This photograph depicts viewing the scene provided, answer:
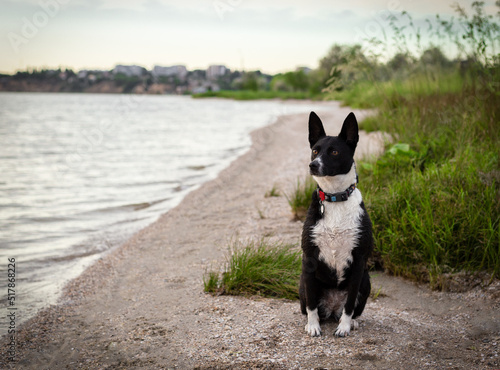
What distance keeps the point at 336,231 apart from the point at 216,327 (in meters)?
1.45

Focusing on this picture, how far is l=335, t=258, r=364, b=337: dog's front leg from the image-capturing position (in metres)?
3.09

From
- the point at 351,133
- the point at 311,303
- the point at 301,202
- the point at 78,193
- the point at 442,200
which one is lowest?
the point at 78,193

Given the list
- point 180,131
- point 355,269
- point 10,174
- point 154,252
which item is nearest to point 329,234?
point 355,269

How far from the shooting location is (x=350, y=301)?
3135 millimetres

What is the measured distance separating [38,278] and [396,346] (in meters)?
4.84

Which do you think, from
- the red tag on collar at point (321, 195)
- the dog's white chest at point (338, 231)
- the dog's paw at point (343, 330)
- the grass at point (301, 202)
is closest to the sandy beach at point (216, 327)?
the dog's paw at point (343, 330)

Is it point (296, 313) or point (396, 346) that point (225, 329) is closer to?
point (296, 313)

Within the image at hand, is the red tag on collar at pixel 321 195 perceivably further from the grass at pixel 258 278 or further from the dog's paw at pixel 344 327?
the grass at pixel 258 278

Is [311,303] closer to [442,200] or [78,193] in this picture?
[442,200]

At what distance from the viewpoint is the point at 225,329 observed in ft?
11.5

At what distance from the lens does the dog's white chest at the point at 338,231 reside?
3035 mm

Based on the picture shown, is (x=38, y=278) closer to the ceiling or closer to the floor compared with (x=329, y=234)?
closer to the floor

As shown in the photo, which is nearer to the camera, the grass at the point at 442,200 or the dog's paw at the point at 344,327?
the dog's paw at the point at 344,327

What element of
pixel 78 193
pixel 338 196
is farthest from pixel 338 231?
pixel 78 193
